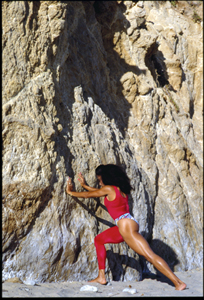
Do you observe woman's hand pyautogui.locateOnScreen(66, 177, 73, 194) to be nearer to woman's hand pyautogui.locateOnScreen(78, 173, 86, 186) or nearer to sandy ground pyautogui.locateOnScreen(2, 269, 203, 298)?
woman's hand pyautogui.locateOnScreen(78, 173, 86, 186)

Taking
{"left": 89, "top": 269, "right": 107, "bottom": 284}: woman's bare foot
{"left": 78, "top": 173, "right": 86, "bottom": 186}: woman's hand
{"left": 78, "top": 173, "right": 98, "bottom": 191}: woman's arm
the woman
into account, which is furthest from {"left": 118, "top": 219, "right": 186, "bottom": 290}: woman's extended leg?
{"left": 78, "top": 173, "right": 86, "bottom": 186}: woman's hand

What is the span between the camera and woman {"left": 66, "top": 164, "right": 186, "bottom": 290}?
3.90 meters

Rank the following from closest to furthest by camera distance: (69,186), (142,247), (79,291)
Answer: (79,291) → (142,247) → (69,186)

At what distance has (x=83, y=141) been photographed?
490 cm

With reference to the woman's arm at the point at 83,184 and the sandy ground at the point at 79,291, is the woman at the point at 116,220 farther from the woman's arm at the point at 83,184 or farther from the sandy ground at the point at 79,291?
the sandy ground at the point at 79,291

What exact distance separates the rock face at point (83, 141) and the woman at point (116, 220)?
238 mm

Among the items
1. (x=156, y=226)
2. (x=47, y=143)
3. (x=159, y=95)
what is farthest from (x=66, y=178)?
(x=159, y=95)

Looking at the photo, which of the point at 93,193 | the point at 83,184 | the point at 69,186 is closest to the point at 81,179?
the point at 83,184

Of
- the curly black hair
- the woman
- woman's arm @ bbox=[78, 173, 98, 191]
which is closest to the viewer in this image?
the woman

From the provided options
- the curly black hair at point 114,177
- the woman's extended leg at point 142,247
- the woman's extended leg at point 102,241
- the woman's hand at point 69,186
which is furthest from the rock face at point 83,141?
the woman's extended leg at point 142,247

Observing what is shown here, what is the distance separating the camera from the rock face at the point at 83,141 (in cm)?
378

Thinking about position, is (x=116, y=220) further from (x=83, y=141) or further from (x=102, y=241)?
(x=83, y=141)

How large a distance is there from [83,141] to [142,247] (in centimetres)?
204

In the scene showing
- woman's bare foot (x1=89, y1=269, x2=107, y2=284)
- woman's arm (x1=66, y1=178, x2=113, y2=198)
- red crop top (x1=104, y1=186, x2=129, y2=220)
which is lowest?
woman's bare foot (x1=89, y1=269, x2=107, y2=284)
